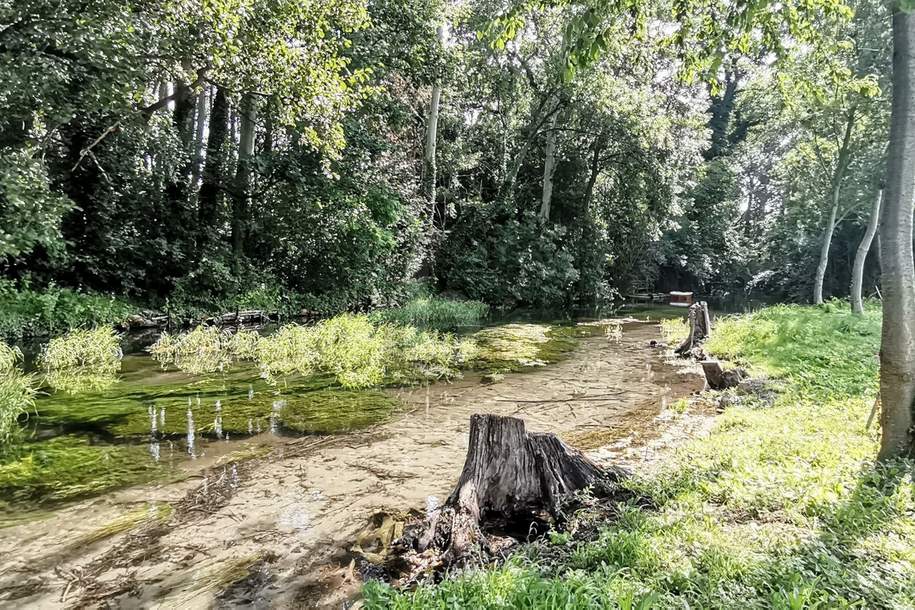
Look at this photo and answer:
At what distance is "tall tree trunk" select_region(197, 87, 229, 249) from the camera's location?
18.9m

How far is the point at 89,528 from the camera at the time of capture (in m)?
4.34

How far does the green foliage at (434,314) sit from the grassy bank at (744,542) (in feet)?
45.2

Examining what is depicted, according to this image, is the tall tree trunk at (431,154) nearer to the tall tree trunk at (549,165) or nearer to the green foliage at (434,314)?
the green foliage at (434,314)

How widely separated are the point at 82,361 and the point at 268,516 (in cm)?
835

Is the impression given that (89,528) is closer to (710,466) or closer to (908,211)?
(710,466)

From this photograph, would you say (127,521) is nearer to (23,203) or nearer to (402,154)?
(23,203)

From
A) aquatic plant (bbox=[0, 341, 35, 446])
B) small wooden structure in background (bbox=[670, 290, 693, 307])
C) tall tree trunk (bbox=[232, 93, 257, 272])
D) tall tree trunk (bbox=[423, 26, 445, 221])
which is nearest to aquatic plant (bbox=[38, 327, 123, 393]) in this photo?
aquatic plant (bbox=[0, 341, 35, 446])

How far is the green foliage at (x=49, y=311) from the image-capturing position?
12953 mm

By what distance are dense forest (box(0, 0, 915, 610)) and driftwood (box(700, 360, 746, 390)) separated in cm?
21

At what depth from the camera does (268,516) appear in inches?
182

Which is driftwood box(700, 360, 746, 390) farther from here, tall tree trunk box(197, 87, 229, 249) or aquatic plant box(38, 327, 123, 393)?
tall tree trunk box(197, 87, 229, 249)

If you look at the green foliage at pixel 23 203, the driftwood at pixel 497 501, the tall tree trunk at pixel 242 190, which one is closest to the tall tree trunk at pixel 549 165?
the tall tree trunk at pixel 242 190

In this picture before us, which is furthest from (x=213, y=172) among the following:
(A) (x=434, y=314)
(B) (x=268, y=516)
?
(B) (x=268, y=516)

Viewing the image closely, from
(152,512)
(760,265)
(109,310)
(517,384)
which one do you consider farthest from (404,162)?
(760,265)
